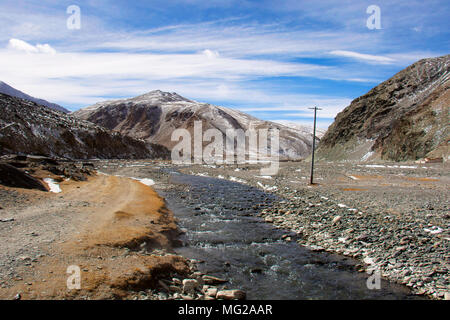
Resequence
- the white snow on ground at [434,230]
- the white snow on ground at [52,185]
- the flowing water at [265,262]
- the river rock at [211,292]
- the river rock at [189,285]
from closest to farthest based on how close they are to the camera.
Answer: the river rock at [211,292]
the river rock at [189,285]
the flowing water at [265,262]
the white snow on ground at [434,230]
the white snow on ground at [52,185]

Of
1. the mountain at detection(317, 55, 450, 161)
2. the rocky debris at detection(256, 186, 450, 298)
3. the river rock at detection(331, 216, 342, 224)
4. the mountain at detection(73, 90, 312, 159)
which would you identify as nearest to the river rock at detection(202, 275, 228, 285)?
the rocky debris at detection(256, 186, 450, 298)

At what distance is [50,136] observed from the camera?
245 feet

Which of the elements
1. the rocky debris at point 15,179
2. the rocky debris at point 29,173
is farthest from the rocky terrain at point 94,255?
the rocky debris at point 29,173

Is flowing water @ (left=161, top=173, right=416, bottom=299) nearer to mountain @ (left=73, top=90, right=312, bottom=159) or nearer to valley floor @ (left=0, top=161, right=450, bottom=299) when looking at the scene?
valley floor @ (left=0, top=161, right=450, bottom=299)

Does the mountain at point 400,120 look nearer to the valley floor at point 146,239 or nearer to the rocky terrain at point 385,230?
the rocky terrain at point 385,230

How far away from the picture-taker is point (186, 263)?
10.7 meters

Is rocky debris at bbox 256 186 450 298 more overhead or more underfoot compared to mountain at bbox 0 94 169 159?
more underfoot

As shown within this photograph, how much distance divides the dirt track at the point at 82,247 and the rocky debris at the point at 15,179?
4.99 ft

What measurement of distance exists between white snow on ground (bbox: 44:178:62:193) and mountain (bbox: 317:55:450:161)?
53120 mm

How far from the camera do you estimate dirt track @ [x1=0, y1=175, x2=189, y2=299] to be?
7387 mm

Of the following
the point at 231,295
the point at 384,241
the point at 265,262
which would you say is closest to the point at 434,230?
the point at 384,241

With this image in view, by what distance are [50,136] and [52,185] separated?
59.2 metres

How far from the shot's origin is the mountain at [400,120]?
54.7m
